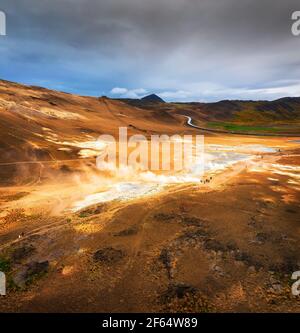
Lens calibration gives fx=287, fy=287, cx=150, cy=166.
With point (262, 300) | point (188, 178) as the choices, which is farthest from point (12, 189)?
point (262, 300)

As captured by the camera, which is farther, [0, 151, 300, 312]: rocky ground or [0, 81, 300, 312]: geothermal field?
[0, 81, 300, 312]: geothermal field

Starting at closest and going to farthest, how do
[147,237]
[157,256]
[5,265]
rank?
[5,265] < [157,256] < [147,237]

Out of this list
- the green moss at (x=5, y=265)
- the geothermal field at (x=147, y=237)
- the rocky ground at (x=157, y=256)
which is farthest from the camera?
the green moss at (x=5, y=265)

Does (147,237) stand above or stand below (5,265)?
above

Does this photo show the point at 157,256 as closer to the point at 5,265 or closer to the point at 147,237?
the point at 147,237

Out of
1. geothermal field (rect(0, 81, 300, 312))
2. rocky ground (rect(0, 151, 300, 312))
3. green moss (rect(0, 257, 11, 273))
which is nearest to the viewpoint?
rocky ground (rect(0, 151, 300, 312))

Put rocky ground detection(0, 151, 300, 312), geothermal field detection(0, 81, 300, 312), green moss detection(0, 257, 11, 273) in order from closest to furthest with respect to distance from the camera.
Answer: rocky ground detection(0, 151, 300, 312) < geothermal field detection(0, 81, 300, 312) < green moss detection(0, 257, 11, 273)

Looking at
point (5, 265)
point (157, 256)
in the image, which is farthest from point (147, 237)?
point (5, 265)

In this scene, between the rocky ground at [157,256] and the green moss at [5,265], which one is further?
the green moss at [5,265]

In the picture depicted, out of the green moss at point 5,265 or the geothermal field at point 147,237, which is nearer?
the geothermal field at point 147,237

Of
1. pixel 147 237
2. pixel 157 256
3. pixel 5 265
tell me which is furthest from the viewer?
pixel 147 237

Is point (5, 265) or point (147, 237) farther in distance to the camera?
point (147, 237)

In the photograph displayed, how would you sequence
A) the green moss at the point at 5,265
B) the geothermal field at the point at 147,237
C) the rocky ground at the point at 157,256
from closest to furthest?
the rocky ground at the point at 157,256
the geothermal field at the point at 147,237
the green moss at the point at 5,265
